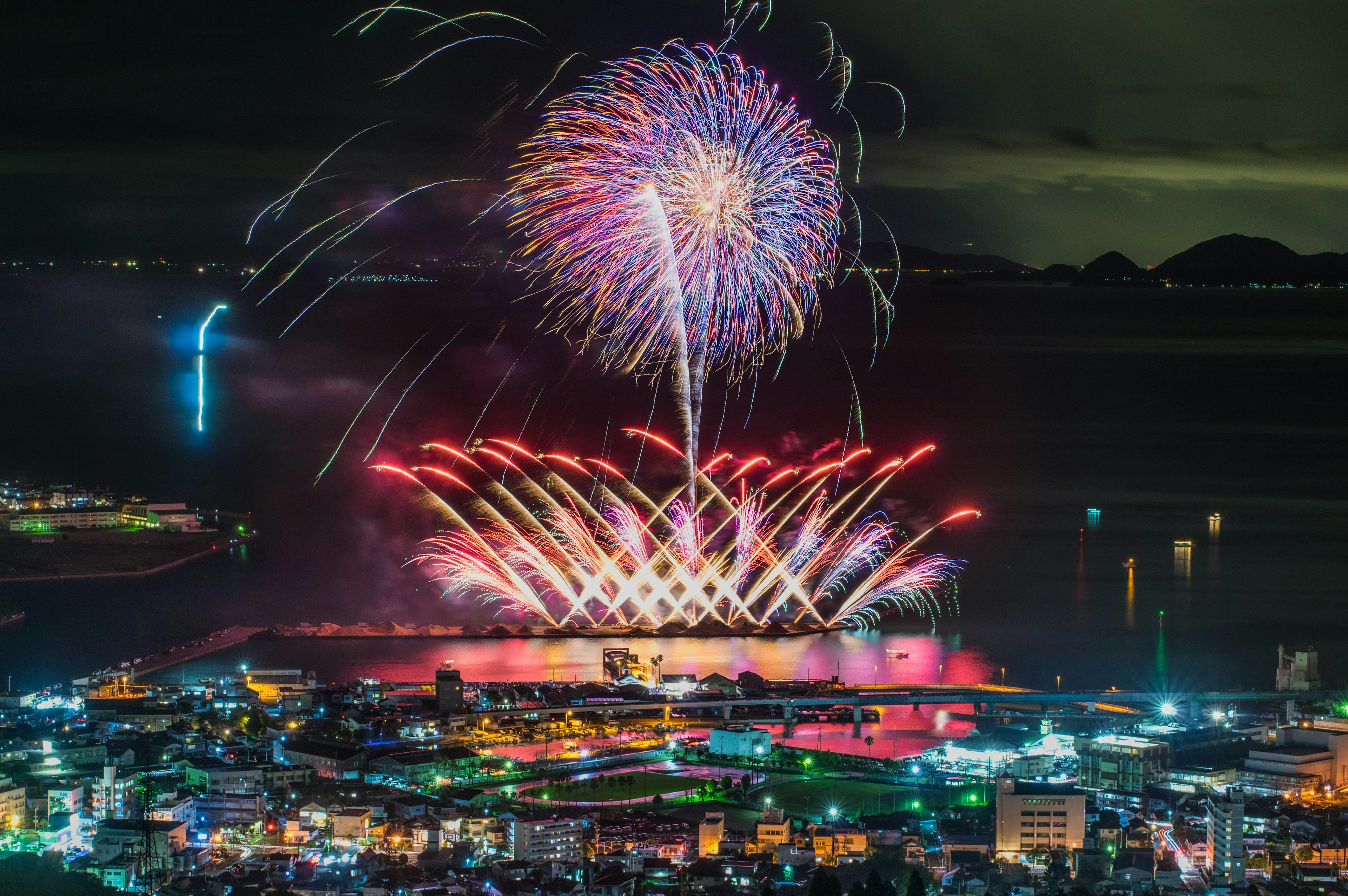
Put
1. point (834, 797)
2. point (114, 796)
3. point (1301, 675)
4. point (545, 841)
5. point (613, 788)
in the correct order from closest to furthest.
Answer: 1. point (545, 841)
2. point (114, 796)
3. point (834, 797)
4. point (613, 788)
5. point (1301, 675)

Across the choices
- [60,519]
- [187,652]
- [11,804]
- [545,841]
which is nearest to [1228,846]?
[545,841]

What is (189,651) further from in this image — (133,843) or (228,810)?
(133,843)

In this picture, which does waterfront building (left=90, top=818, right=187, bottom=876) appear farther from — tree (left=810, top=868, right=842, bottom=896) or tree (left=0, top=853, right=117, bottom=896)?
tree (left=810, top=868, right=842, bottom=896)

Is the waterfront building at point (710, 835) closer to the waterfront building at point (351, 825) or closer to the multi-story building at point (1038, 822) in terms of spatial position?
the multi-story building at point (1038, 822)

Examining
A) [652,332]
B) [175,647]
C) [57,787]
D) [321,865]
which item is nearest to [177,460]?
[175,647]

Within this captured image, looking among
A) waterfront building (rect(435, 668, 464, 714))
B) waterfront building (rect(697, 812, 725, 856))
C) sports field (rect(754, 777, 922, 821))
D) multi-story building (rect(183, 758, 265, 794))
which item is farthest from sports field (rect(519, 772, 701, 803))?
waterfront building (rect(435, 668, 464, 714))

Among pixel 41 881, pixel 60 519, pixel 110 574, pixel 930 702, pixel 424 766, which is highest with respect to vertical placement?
pixel 60 519
